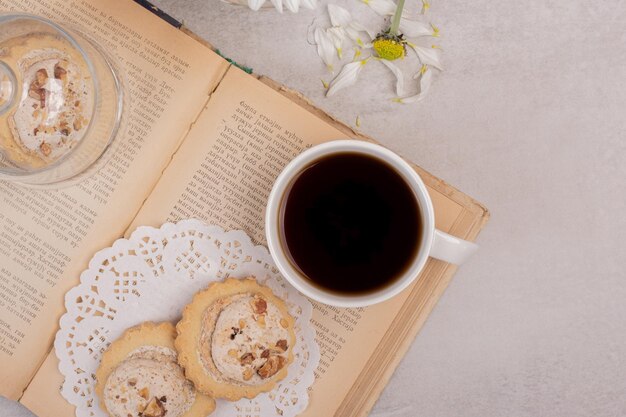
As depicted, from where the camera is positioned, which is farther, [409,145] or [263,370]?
[409,145]

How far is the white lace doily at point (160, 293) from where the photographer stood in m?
0.81

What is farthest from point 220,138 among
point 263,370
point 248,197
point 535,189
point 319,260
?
point 535,189

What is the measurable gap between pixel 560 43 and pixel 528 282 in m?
0.38

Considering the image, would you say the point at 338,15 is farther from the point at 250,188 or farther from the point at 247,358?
the point at 247,358

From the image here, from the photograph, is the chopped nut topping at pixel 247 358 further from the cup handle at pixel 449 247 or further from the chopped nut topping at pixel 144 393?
the cup handle at pixel 449 247

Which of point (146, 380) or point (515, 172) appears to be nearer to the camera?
point (146, 380)

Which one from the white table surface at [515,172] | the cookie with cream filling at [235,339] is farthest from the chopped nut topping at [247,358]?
the white table surface at [515,172]

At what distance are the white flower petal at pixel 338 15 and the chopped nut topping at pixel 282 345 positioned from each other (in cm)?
48

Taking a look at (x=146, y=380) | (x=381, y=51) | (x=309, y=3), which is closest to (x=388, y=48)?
(x=381, y=51)

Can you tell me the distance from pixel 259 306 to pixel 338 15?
0.45m

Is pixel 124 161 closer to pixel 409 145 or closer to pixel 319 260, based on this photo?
pixel 319 260

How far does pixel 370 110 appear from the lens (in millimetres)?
884

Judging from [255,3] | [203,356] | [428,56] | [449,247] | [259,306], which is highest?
[428,56]

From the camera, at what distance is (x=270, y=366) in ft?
2.55
